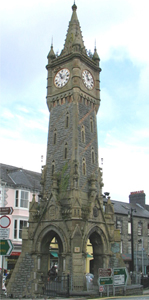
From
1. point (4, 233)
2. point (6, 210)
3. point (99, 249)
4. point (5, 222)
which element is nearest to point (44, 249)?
point (99, 249)

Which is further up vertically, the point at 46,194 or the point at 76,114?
the point at 76,114

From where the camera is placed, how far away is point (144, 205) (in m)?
53.6

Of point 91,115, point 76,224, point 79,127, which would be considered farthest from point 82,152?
point 76,224

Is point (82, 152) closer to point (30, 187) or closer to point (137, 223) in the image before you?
point (30, 187)

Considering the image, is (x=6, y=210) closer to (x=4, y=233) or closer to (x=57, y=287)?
(x=4, y=233)

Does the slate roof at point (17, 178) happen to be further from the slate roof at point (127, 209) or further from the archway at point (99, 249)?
the archway at point (99, 249)

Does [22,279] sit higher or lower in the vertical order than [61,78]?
lower

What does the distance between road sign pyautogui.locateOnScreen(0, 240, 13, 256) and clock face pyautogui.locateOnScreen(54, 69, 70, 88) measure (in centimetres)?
1863

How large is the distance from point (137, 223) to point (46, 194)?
24936 millimetres

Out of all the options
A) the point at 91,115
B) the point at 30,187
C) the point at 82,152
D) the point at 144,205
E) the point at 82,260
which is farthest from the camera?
the point at 144,205

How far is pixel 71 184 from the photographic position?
24812 millimetres

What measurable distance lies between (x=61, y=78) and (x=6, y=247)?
63.7 ft

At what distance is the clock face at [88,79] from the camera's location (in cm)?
2884

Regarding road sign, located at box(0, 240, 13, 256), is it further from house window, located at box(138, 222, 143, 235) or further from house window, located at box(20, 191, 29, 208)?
house window, located at box(138, 222, 143, 235)
